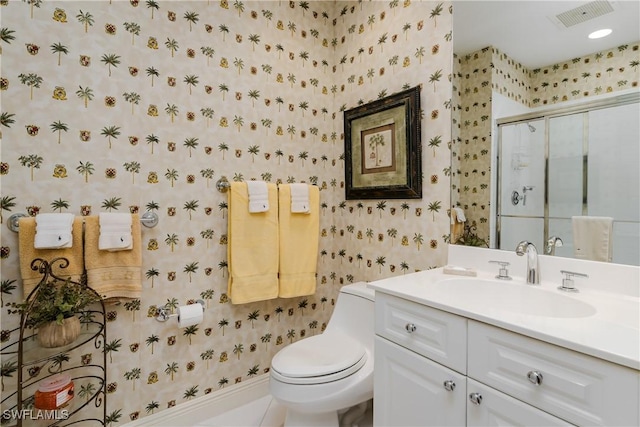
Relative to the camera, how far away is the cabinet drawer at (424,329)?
951 mm

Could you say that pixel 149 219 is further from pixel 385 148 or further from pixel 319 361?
pixel 385 148

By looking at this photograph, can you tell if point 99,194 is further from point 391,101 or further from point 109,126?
point 391,101

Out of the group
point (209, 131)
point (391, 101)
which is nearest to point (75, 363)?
point (209, 131)

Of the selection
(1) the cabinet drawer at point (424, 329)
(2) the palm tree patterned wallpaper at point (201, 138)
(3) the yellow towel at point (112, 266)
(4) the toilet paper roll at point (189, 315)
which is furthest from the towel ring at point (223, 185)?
(1) the cabinet drawer at point (424, 329)

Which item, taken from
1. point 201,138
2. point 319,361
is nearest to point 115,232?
point 201,138

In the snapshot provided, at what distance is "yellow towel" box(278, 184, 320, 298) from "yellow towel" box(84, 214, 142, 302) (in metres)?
0.71

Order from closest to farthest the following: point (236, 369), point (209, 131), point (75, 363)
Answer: point (75, 363)
point (209, 131)
point (236, 369)

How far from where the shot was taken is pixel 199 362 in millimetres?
1663

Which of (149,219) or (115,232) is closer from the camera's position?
(115,232)

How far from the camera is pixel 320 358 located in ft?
4.66

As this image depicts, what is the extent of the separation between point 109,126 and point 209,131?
17.0 inches

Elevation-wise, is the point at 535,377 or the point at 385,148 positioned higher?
the point at 385,148

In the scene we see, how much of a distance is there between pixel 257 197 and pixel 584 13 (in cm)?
152

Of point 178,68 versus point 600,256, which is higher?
point 178,68
